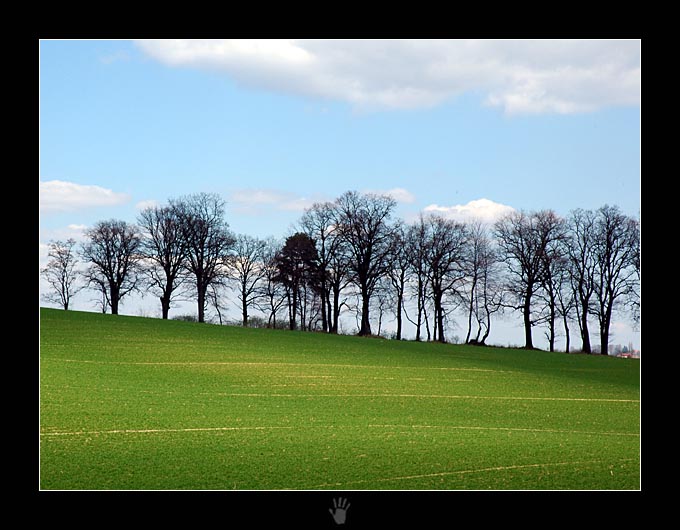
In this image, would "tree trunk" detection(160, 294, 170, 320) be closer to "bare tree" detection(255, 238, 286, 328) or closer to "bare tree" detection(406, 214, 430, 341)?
"bare tree" detection(255, 238, 286, 328)

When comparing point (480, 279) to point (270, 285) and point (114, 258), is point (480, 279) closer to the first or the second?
point (270, 285)

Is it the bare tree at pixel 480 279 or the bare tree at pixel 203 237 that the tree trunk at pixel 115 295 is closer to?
the bare tree at pixel 203 237

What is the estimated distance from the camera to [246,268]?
59.1 feet

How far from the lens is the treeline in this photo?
17094mm

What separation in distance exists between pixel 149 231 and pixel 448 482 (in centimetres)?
1448

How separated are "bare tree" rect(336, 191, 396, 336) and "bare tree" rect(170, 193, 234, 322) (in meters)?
3.25

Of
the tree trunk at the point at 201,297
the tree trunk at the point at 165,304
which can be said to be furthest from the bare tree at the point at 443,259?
the tree trunk at the point at 165,304

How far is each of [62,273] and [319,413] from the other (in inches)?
391

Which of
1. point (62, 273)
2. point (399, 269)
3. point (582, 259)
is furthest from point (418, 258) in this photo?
point (62, 273)

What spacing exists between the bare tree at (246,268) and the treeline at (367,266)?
3 centimetres
